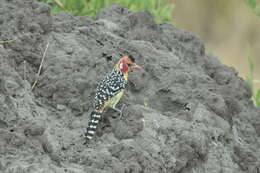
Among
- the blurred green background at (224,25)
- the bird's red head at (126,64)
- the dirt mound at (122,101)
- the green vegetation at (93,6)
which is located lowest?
the blurred green background at (224,25)

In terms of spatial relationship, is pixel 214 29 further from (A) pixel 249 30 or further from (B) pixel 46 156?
(B) pixel 46 156

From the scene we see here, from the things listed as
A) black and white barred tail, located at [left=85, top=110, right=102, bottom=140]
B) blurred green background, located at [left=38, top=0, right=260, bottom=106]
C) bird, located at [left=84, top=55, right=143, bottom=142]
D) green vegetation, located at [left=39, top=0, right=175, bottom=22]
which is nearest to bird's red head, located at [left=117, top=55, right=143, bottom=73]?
bird, located at [left=84, top=55, right=143, bottom=142]

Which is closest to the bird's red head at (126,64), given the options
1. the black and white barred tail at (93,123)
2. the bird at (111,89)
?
the bird at (111,89)

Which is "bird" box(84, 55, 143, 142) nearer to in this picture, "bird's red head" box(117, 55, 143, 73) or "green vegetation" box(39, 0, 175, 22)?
"bird's red head" box(117, 55, 143, 73)

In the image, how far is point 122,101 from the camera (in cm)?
577

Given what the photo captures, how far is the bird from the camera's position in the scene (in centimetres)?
521

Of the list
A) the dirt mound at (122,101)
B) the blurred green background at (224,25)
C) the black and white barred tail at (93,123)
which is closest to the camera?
the dirt mound at (122,101)

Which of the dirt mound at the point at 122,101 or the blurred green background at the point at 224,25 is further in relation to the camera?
the blurred green background at the point at 224,25

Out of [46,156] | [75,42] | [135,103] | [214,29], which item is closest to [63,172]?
[46,156]

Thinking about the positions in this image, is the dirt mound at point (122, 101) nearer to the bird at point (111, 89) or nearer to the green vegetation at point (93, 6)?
the bird at point (111, 89)

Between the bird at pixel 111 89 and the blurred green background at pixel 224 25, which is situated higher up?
the bird at pixel 111 89

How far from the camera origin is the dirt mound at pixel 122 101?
4950mm

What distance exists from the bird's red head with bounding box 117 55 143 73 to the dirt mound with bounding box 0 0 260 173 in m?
0.17

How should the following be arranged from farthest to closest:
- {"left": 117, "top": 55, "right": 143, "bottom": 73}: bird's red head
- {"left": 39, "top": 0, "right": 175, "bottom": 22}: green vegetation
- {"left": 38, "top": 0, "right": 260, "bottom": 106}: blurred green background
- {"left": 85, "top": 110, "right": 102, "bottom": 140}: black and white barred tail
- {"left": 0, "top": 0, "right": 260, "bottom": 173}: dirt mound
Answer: {"left": 38, "top": 0, "right": 260, "bottom": 106}: blurred green background → {"left": 39, "top": 0, "right": 175, "bottom": 22}: green vegetation → {"left": 117, "top": 55, "right": 143, "bottom": 73}: bird's red head → {"left": 85, "top": 110, "right": 102, "bottom": 140}: black and white barred tail → {"left": 0, "top": 0, "right": 260, "bottom": 173}: dirt mound
